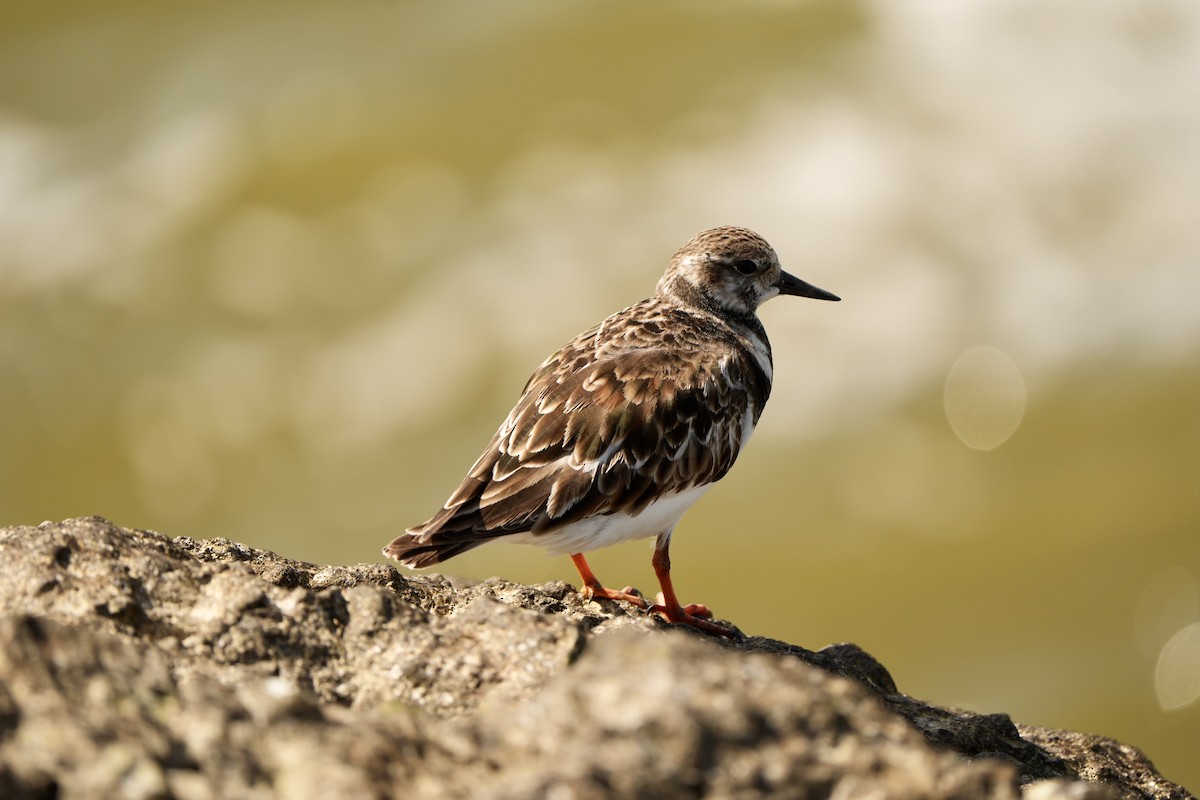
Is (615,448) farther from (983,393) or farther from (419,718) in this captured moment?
(983,393)

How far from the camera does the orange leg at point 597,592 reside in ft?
17.0

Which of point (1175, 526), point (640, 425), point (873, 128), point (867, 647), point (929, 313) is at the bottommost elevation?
point (640, 425)

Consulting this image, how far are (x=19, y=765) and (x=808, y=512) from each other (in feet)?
35.9

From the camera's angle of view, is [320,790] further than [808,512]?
No

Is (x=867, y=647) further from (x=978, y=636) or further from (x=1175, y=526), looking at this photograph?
(x=1175, y=526)

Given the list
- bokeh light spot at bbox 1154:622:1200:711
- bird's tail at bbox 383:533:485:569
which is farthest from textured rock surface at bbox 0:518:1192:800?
bokeh light spot at bbox 1154:622:1200:711

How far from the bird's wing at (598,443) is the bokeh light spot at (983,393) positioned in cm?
826

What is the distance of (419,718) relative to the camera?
112 inches

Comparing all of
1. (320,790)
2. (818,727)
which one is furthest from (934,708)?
(320,790)

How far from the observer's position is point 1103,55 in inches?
595

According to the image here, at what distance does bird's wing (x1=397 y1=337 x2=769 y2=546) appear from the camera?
496 cm

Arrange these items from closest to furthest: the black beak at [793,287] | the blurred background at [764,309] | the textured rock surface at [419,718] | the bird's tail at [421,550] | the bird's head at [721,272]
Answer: the textured rock surface at [419,718] → the bird's tail at [421,550] → the bird's head at [721,272] → the black beak at [793,287] → the blurred background at [764,309]

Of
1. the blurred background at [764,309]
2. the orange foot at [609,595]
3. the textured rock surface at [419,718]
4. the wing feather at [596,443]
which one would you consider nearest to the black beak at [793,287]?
the wing feather at [596,443]

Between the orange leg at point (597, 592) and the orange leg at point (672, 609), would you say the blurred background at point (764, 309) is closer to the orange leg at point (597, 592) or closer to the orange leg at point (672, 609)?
the orange leg at point (672, 609)
